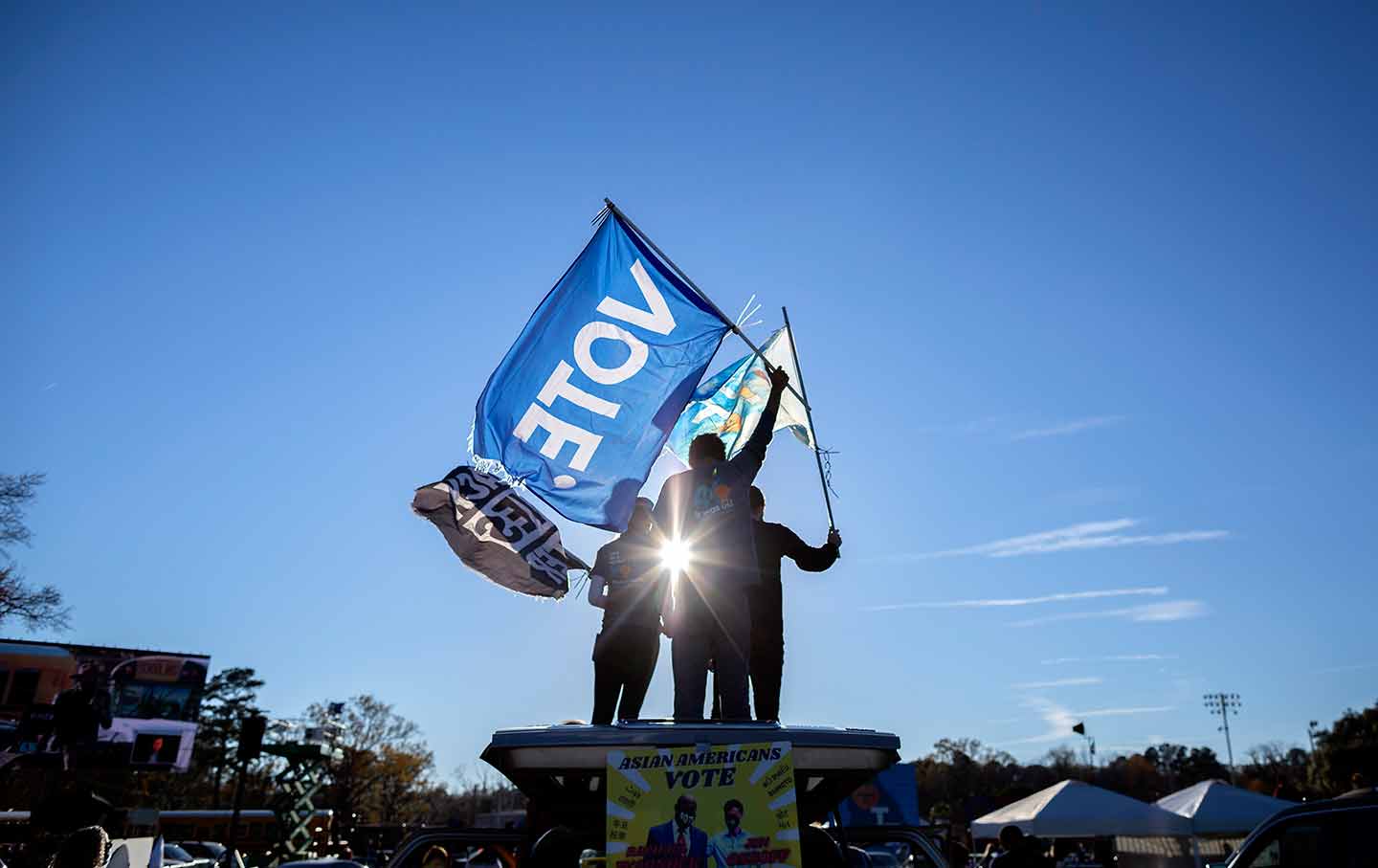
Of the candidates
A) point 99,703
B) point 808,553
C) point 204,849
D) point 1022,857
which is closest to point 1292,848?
point 1022,857

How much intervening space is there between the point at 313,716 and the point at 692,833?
50.1m

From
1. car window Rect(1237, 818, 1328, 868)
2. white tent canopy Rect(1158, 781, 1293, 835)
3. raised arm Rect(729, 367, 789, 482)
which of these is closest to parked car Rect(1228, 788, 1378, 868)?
car window Rect(1237, 818, 1328, 868)

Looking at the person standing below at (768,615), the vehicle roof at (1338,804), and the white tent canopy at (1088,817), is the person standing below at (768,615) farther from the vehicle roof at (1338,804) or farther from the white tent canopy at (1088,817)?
the white tent canopy at (1088,817)

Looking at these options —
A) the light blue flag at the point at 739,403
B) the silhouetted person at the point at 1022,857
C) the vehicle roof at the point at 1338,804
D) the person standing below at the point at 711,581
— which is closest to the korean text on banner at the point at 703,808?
the person standing below at the point at 711,581

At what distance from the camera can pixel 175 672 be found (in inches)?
1561

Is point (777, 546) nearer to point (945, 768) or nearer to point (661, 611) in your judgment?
point (661, 611)

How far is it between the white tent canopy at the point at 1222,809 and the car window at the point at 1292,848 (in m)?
15.7

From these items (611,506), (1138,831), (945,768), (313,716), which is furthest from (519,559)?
(945,768)

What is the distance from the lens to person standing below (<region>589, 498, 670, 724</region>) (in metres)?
4.22

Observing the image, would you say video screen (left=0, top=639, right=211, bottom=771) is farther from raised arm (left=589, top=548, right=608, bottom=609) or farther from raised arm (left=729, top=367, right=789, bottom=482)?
raised arm (left=729, top=367, right=789, bottom=482)

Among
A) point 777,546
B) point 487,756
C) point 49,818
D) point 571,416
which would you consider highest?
point 571,416

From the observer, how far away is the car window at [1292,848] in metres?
4.51

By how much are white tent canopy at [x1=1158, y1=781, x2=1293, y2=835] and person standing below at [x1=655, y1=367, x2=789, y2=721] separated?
18564mm

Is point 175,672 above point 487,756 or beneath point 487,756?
above
